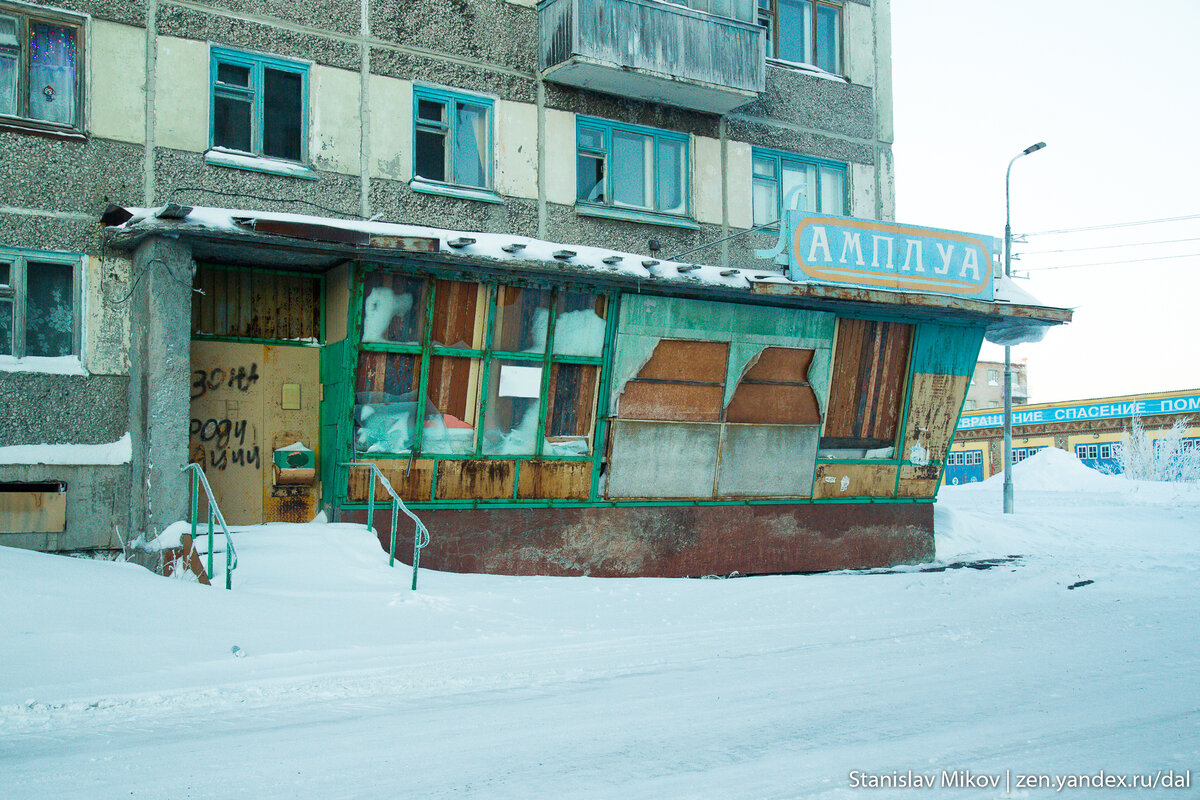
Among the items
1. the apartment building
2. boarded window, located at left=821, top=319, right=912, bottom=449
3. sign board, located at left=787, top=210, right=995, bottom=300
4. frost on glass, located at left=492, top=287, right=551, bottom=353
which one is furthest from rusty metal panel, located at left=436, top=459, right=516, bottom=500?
boarded window, located at left=821, top=319, right=912, bottom=449

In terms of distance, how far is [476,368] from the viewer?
12.2m

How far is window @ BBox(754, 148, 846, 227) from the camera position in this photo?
15.5 meters

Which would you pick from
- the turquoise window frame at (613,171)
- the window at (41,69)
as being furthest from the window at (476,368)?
the window at (41,69)

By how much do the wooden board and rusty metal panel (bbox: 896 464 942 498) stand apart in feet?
38.5

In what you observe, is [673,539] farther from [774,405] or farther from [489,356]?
[489,356]

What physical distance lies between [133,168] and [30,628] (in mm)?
5365

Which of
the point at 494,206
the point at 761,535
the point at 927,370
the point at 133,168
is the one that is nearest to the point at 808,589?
the point at 761,535

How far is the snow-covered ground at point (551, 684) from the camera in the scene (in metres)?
5.30

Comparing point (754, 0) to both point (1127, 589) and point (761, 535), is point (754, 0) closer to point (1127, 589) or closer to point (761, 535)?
point (761, 535)

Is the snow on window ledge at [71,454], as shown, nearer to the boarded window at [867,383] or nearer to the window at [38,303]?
the window at [38,303]

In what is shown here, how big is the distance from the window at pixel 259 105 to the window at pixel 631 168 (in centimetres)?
378

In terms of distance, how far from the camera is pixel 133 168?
35.3 ft

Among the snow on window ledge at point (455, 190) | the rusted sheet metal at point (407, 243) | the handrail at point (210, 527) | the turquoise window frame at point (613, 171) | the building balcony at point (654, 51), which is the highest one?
the building balcony at point (654, 51)

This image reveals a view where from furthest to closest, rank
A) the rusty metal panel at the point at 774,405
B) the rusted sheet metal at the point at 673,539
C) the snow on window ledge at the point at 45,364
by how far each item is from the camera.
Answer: the rusty metal panel at the point at 774,405 < the rusted sheet metal at the point at 673,539 < the snow on window ledge at the point at 45,364
